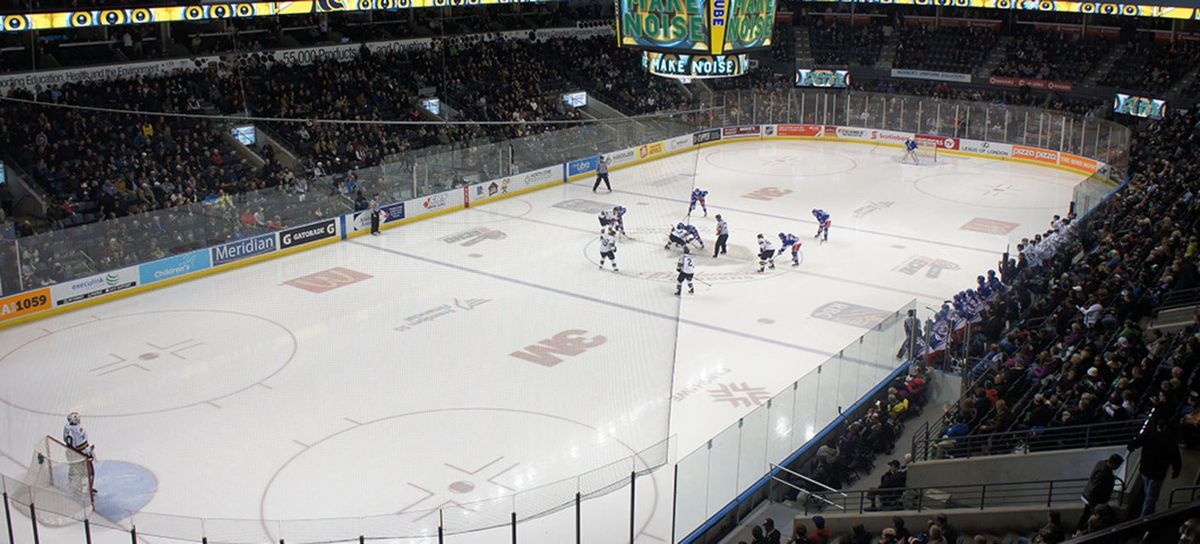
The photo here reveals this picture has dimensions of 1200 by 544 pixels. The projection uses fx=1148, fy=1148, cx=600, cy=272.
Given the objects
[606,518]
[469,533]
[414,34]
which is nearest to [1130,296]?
[606,518]

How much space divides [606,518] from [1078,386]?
5055mm

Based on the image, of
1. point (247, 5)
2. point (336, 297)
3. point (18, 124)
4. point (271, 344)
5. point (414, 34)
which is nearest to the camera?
point (271, 344)

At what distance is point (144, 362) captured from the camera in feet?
57.0

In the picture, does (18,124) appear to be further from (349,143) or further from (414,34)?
(414,34)

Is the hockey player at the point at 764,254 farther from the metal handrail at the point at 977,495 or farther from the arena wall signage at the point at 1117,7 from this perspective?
the arena wall signage at the point at 1117,7

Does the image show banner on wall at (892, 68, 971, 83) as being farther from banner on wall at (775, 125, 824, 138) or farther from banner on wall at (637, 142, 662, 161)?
banner on wall at (637, 142, 662, 161)

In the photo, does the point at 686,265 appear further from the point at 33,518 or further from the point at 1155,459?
the point at 1155,459

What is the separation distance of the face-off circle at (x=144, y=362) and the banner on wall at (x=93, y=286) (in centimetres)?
95

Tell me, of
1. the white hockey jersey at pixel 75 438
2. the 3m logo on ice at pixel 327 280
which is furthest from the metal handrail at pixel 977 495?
the 3m logo on ice at pixel 327 280

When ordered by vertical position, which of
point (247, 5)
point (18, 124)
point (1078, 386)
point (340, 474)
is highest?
point (247, 5)

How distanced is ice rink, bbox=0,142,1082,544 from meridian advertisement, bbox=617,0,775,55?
173 inches

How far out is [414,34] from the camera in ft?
120

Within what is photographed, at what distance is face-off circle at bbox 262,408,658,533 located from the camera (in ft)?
39.8

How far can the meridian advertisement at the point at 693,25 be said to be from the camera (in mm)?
20219
